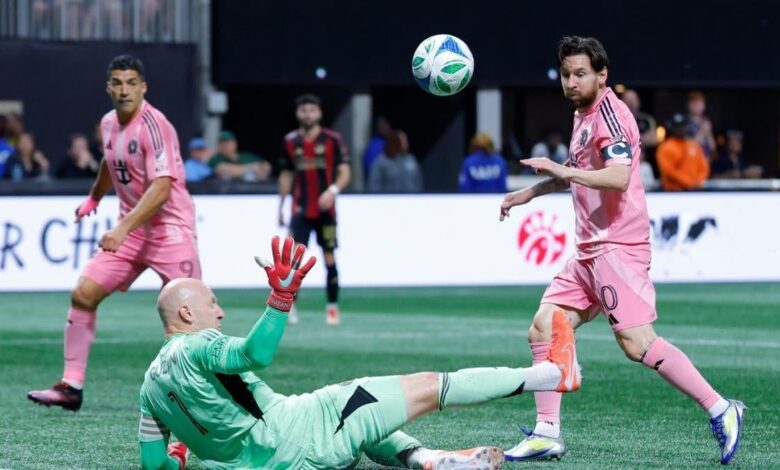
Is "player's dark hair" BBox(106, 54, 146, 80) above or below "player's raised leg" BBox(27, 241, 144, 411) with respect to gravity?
above

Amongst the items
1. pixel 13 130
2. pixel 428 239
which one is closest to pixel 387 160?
pixel 428 239

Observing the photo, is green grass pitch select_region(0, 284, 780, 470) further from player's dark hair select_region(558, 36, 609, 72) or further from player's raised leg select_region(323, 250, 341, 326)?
player's dark hair select_region(558, 36, 609, 72)

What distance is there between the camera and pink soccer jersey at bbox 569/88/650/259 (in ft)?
28.7

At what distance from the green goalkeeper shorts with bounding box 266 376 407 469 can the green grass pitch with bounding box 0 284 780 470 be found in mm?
909

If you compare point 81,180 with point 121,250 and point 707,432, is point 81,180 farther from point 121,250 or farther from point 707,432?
point 707,432

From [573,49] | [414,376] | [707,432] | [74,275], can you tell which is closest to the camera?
[414,376]

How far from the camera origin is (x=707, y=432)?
32.1ft

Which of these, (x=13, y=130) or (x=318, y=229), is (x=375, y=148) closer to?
(x=13, y=130)

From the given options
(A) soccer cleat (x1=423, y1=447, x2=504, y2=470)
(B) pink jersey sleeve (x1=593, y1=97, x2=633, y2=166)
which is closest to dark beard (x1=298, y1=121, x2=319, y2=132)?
(B) pink jersey sleeve (x1=593, y1=97, x2=633, y2=166)

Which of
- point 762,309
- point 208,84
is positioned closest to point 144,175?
point 762,309

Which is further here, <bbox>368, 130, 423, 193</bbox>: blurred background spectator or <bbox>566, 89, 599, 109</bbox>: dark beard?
<bbox>368, 130, 423, 193</bbox>: blurred background spectator

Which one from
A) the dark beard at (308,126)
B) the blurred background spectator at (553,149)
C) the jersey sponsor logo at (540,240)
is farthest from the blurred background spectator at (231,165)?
the dark beard at (308,126)

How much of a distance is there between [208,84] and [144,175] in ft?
54.6

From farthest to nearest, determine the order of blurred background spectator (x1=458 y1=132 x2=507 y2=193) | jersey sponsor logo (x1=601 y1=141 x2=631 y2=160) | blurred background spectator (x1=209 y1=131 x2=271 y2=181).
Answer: blurred background spectator (x1=209 y1=131 x2=271 y2=181) < blurred background spectator (x1=458 y1=132 x2=507 y2=193) < jersey sponsor logo (x1=601 y1=141 x2=631 y2=160)
